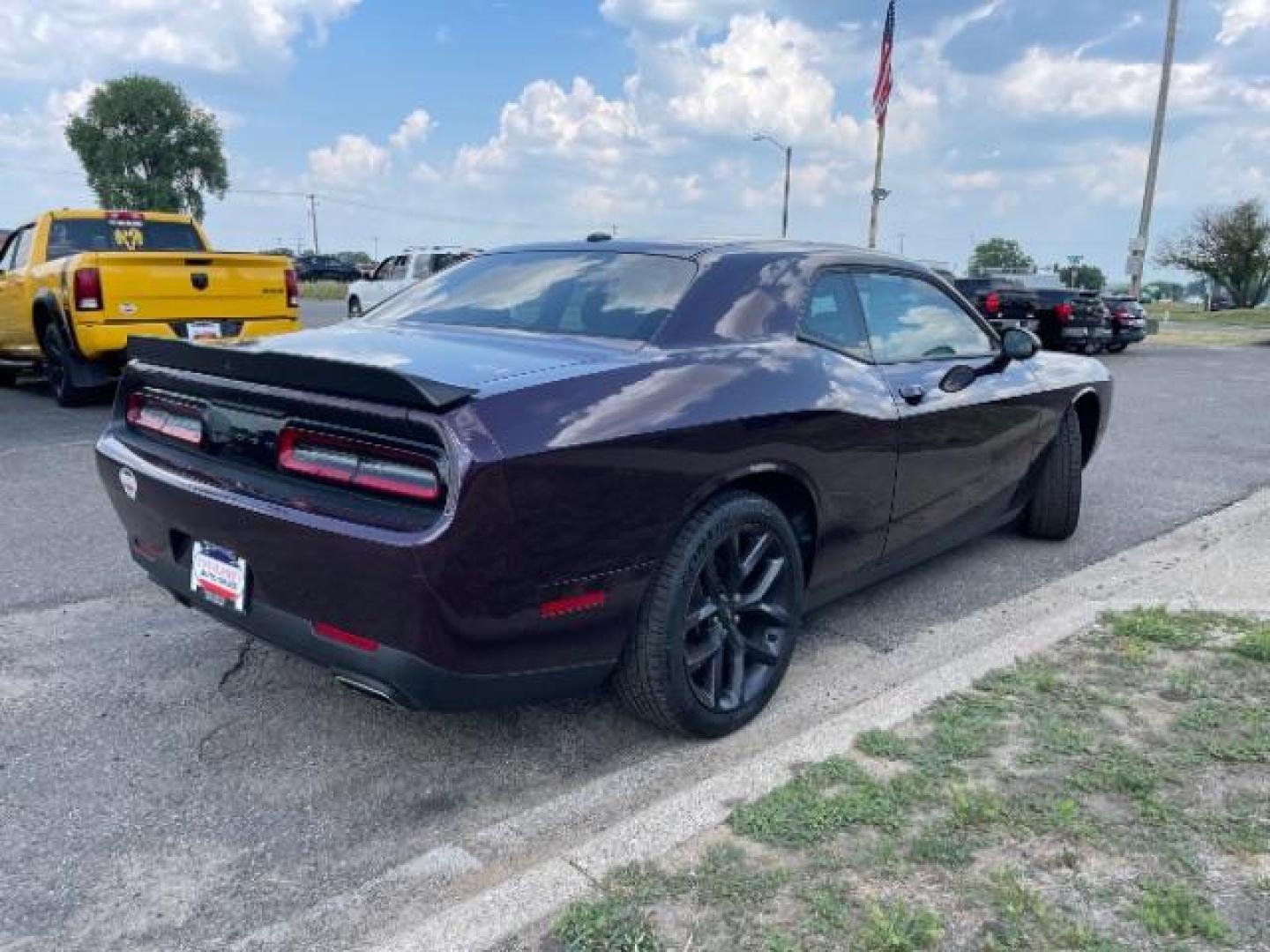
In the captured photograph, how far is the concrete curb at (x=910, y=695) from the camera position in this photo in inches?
81.9

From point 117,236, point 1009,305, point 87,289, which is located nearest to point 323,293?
point 1009,305

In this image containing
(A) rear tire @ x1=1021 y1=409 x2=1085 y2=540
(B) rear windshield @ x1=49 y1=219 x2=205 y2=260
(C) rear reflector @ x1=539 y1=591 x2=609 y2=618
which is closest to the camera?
(C) rear reflector @ x1=539 y1=591 x2=609 y2=618

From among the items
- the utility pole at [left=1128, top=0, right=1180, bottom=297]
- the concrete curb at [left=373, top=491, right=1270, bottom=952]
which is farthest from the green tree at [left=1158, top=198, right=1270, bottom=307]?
the concrete curb at [left=373, top=491, right=1270, bottom=952]

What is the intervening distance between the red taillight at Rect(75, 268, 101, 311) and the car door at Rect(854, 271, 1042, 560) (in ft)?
21.9

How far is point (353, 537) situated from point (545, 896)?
897 mm

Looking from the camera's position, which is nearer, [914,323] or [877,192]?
[914,323]

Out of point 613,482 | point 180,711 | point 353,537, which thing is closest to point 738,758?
point 613,482

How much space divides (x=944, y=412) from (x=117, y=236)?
28.8 feet

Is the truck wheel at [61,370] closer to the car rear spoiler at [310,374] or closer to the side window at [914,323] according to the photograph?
the car rear spoiler at [310,374]

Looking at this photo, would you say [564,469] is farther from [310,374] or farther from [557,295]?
[557,295]

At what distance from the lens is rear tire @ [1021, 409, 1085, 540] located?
16.1ft

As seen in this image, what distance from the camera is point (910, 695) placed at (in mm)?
3066

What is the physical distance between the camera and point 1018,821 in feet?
7.79

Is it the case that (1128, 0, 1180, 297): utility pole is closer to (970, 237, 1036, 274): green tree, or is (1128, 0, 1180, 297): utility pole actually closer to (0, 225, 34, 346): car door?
(0, 225, 34, 346): car door
